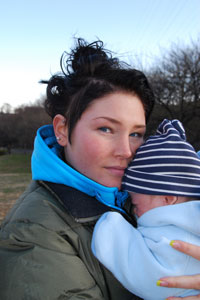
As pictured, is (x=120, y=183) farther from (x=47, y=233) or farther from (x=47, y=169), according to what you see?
(x=47, y=233)

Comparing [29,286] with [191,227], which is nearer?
[29,286]

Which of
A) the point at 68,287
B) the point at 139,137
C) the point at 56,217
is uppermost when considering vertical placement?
the point at 139,137

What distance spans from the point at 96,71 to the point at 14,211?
40.1 inches

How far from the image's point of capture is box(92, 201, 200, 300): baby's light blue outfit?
1.35 m

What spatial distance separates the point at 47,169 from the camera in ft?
5.23

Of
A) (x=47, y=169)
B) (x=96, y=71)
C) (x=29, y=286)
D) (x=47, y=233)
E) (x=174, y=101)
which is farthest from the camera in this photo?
(x=174, y=101)

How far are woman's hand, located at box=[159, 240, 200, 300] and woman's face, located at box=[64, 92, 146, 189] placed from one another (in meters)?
0.52

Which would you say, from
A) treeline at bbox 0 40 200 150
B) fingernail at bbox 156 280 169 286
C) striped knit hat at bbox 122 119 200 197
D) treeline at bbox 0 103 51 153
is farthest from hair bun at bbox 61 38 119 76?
treeline at bbox 0 103 51 153

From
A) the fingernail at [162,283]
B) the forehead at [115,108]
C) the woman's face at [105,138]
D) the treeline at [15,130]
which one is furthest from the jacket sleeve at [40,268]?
the treeline at [15,130]

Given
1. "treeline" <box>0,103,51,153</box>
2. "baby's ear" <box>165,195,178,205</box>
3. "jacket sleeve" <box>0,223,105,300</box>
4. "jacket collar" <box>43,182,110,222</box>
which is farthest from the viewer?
"treeline" <box>0,103,51,153</box>

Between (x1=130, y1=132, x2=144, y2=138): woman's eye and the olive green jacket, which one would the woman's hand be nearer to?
the olive green jacket

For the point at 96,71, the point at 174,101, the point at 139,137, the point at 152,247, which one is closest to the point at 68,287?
the point at 152,247

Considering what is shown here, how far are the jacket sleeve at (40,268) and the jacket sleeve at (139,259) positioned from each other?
0.45 feet

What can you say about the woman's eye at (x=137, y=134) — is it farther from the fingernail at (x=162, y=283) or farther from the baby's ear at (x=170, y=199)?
the fingernail at (x=162, y=283)
